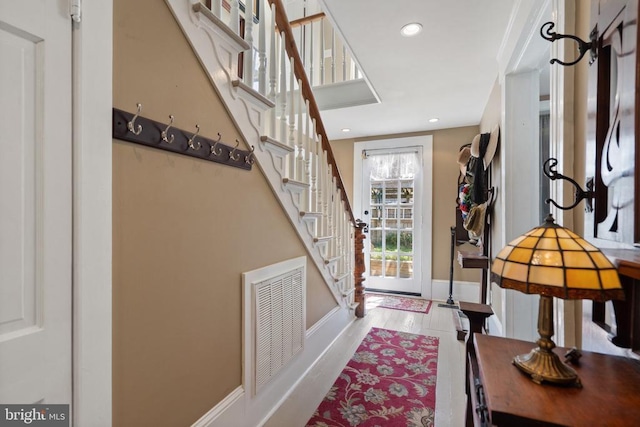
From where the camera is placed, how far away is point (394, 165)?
14.1 ft

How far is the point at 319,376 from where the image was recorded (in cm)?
202

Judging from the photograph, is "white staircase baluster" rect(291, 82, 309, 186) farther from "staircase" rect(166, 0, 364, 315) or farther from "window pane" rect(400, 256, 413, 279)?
"window pane" rect(400, 256, 413, 279)

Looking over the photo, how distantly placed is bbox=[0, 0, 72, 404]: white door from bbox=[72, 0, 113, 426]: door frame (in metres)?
0.02

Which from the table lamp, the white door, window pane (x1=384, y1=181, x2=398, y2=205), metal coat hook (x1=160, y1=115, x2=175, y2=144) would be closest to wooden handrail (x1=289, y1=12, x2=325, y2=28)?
window pane (x1=384, y1=181, x2=398, y2=205)

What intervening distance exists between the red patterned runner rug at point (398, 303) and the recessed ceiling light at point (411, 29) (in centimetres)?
288

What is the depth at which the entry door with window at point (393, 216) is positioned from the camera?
4145 millimetres

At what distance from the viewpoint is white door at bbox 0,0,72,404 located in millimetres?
651

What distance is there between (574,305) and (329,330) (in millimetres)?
1709

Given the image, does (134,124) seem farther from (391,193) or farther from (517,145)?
(391,193)

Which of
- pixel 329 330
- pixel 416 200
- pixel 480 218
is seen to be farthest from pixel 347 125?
pixel 329 330

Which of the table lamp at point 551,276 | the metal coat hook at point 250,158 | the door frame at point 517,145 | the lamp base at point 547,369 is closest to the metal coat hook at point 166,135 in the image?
the metal coat hook at point 250,158

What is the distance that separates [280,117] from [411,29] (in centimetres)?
108

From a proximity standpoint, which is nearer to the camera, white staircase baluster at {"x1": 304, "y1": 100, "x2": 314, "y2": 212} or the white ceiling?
the white ceiling

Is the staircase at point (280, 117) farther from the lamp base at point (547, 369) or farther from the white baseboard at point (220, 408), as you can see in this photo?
the lamp base at point (547, 369)
